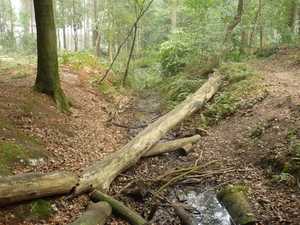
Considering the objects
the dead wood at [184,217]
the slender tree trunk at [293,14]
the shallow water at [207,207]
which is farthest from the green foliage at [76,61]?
the slender tree trunk at [293,14]

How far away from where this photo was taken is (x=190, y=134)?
29.7ft

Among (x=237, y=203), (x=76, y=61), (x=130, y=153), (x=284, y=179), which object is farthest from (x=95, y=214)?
(x=76, y=61)

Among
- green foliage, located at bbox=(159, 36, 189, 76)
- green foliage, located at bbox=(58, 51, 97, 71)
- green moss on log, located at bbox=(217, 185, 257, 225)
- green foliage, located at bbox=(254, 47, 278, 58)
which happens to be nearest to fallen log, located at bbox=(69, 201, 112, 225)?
green moss on log, located at bbox=(217, 185, 257, 225)

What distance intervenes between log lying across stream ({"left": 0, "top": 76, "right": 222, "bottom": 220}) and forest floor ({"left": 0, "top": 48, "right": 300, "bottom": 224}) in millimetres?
221

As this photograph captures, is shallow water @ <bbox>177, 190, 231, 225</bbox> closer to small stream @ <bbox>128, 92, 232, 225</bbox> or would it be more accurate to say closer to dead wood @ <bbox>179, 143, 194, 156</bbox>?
small stream @ <bbox>128, 92, 232, 225</bbox>

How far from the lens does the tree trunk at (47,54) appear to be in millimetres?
8258

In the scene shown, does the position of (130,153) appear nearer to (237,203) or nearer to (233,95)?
(237,203)

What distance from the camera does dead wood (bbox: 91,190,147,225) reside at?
4.67 meters

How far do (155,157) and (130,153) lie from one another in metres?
1.30

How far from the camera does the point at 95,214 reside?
176 inches

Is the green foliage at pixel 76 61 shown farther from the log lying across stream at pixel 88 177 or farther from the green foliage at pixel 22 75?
the log lying across stream at pixel 88 177

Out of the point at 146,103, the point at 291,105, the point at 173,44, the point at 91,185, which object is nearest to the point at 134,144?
the point at 91,185

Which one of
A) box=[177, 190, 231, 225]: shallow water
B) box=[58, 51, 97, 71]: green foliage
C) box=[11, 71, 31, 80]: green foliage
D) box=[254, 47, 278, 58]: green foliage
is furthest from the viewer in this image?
box=[254, 47, 278, 58]: green foliage

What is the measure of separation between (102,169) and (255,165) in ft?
12.5
